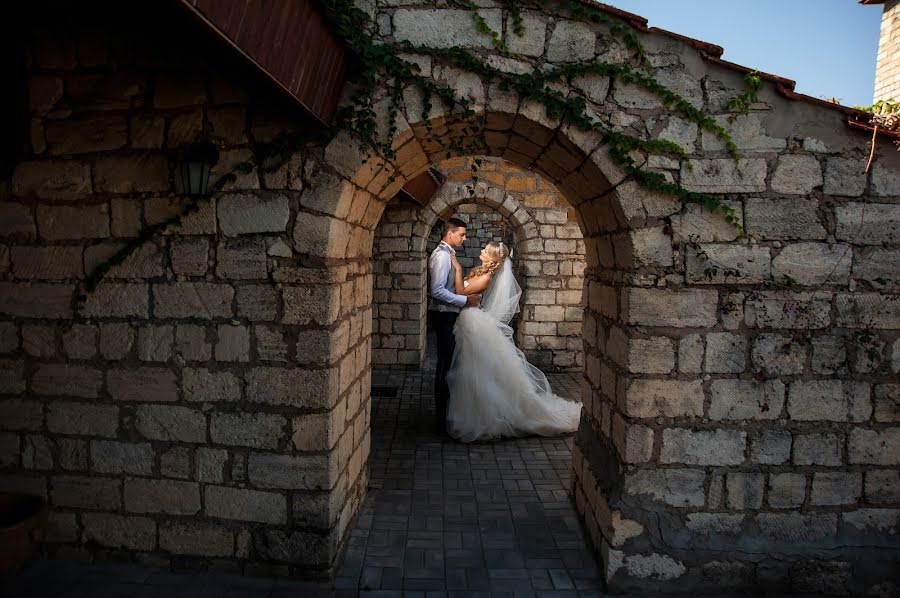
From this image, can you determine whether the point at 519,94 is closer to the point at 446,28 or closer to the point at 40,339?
the point at 446,28

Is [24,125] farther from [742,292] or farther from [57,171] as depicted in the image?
[742,292]

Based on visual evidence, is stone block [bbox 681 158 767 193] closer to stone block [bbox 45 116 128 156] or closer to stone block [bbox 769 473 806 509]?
stone block [bbox 769 473 806 509]

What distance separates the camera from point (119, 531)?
3102mm

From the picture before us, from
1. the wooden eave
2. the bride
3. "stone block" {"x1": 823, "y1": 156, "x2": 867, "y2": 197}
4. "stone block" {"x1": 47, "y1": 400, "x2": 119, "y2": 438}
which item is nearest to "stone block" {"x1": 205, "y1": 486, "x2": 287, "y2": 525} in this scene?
"stone block" {"x1": 47, "y1": 400, "x2": 119, "y2": 438}

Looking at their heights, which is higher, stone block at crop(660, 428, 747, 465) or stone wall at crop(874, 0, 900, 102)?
stone wall at crop(874, 0, 900, 102)

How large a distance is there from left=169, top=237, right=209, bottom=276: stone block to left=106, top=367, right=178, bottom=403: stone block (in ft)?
1.96

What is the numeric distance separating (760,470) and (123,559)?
3.77m

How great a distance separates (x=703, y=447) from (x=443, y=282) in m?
3.09

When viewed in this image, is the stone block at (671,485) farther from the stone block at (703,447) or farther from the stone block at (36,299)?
the stone block at (36,299)

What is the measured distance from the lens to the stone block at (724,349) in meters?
2.88

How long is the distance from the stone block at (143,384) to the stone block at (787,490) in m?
3.46

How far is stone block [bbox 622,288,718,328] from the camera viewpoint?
113 inches

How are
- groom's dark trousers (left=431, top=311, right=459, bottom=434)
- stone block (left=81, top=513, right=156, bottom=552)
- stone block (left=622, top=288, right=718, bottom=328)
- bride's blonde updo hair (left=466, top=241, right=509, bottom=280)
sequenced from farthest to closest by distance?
bride's blonde updo hair (left=466, top=241, right=509, bottom=280) < groom's dark trousers (left=431, top=311, right=459, bottom=434) < stone block (left=81, top=513, right=156, bottom=552) < stone block (left=622, top=288, right=718, bottom=328)

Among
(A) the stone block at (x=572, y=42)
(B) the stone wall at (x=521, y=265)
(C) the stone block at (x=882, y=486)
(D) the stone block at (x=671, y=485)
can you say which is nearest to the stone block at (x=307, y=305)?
(A) the stone block at (x=572, y=42)
